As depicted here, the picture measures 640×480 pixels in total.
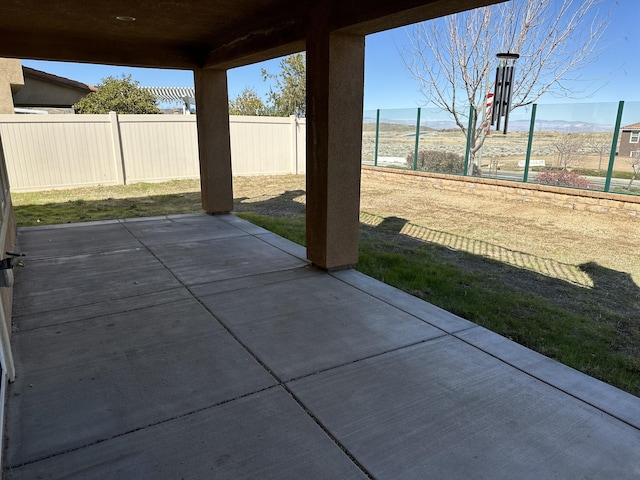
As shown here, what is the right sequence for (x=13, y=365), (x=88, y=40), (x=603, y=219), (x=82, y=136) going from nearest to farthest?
(x=13, y=365)
(x=88, y=40)
(x=603, y=219)
(x=82, y=136)

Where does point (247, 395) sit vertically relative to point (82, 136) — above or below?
below

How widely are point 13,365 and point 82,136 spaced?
1109 centimetres

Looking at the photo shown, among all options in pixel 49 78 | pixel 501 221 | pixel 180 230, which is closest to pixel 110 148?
pixel 180 230

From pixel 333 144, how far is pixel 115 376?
293 centimetres

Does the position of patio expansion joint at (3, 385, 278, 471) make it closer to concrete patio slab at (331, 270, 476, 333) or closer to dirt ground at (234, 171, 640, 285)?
concrete patio slab at (331, 270, 476, 333)

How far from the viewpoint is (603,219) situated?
8820 mm

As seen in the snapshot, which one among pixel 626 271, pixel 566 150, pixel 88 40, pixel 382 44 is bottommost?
pixel 626 271

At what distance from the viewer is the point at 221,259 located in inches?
209

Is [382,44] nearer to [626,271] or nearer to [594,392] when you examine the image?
[626,271]

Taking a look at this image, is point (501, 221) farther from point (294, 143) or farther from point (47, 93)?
point (47, 93)

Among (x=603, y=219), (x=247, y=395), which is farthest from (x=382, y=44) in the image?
(x=247, y=395)

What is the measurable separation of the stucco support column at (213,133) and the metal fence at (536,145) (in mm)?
7475

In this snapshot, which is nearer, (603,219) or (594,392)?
(594,392)

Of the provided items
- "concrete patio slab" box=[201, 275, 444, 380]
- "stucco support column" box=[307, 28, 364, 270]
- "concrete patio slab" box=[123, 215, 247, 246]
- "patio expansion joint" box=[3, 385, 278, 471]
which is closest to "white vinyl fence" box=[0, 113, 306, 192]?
"concrete patio slab" box=[123, 215, 247, 246]
